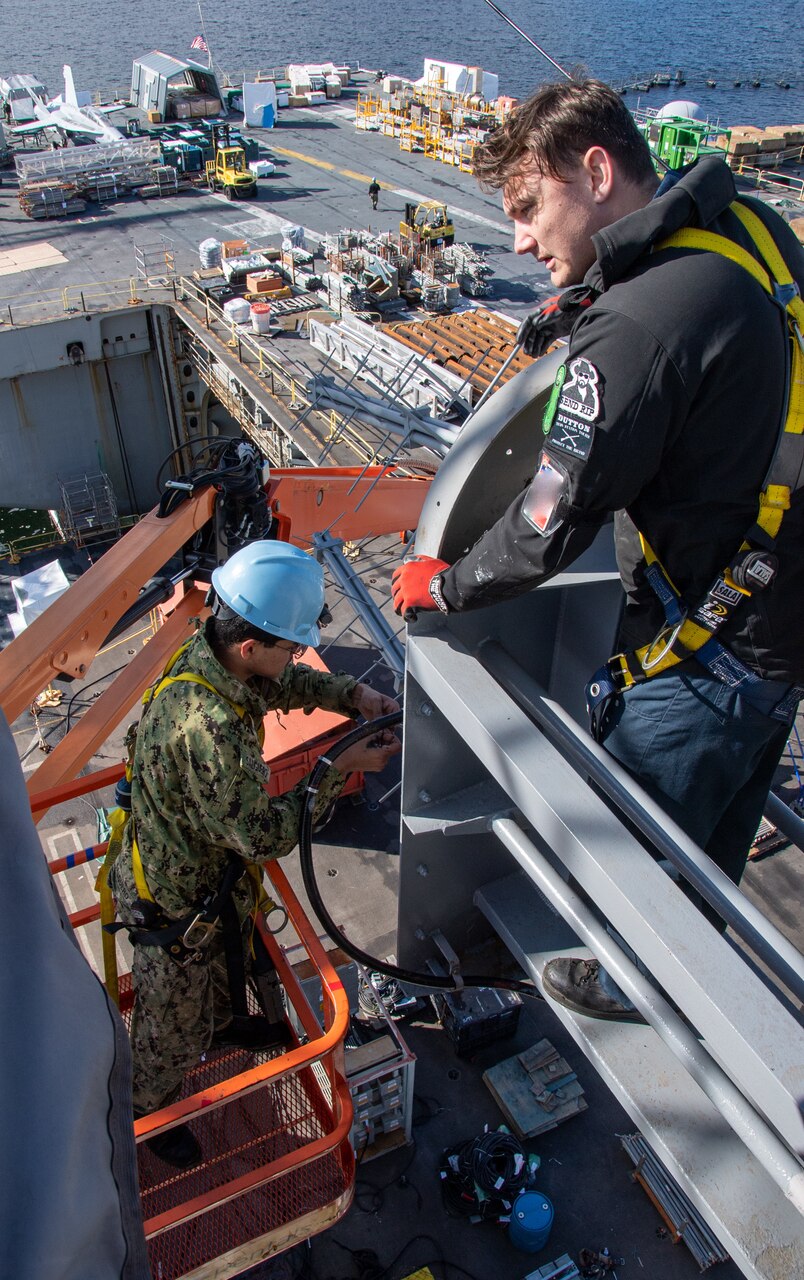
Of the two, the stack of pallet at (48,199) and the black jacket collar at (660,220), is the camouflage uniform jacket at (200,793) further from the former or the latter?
the stack of pallet at (48,199)

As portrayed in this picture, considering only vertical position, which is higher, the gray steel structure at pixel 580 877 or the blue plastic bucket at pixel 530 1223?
the gray steel structure at pixel 580 877

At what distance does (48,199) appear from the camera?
106 feet

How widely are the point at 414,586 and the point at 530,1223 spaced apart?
5858mm

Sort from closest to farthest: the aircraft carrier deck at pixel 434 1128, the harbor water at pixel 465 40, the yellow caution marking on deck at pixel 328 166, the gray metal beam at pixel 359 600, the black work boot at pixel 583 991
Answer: the black work boot at pixel 583 991 → the aircraft carrier deck at pixel 434 1128 → the gray metal beam at pixel 359 600 → the yellow caution marking on deck at pixel 328 166 → the harbor water at pixel 465 40

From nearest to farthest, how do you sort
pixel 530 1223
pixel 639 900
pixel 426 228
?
pixel 639 900 → pixel 530 1223 → pixel 426 228

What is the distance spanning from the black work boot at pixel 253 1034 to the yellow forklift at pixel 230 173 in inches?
1350

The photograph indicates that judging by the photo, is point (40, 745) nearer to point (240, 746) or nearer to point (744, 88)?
point (240, 746)

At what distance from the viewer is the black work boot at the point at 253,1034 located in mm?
5090

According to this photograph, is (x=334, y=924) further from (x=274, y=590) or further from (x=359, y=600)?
(x=359, y=600)

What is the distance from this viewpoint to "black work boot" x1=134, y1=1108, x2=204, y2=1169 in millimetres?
5027

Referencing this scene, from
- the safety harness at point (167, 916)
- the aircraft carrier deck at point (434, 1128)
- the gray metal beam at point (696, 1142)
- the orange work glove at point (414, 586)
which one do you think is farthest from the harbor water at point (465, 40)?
the gray metal beam at point (696, 1142)

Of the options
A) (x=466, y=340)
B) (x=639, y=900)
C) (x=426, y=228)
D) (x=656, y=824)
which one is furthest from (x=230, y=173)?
(x=639, y=900)

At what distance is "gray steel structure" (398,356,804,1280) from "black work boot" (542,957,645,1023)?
2.8 inches

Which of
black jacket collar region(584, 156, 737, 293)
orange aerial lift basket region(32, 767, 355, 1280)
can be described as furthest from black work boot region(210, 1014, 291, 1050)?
black jacket collar region(584, 156, 737, 293)
